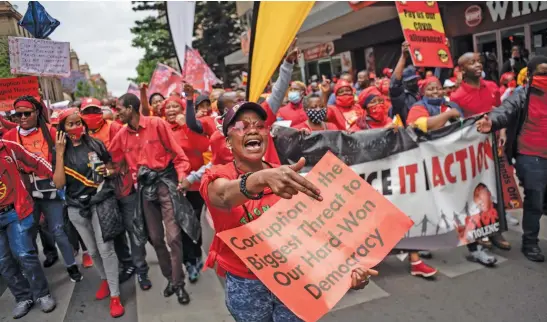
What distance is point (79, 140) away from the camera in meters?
4.06

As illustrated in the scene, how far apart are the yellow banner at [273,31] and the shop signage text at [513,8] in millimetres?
10057

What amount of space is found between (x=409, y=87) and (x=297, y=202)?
365 centimetres

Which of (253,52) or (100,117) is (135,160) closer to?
(100,117)

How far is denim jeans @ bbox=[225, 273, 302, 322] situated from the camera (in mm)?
2215

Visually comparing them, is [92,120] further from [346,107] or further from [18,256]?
[346,107]

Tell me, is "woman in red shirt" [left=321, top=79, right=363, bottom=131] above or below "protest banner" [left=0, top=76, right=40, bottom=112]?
below

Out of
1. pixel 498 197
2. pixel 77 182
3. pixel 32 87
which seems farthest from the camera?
pixel 32 87

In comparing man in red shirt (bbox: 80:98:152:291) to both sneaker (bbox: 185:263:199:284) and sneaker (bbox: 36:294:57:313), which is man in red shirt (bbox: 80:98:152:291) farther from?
sneaker (bbox: 36:294:57:313)

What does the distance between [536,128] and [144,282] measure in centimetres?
416

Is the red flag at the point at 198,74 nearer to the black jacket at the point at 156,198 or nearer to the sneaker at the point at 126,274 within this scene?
the sneaker at the point at 126,274

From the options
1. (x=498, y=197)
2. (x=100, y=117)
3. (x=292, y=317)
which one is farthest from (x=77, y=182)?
(x=498, y=197)

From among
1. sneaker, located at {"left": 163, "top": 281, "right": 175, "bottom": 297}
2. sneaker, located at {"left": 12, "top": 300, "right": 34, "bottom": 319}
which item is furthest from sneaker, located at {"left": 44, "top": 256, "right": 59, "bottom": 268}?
sneaker, located at {"left": 163, "top": 281, "right": 175, "bottom": 297}

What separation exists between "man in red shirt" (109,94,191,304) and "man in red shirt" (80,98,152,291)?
211 millimetres

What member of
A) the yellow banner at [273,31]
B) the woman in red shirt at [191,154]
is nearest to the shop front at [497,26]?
the yellow banner at [273,31]
